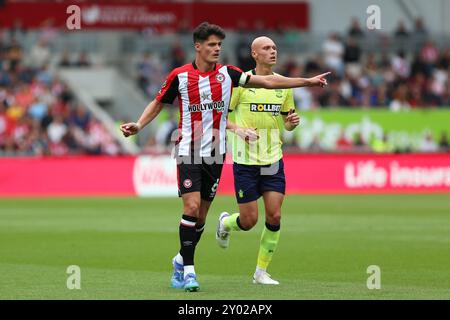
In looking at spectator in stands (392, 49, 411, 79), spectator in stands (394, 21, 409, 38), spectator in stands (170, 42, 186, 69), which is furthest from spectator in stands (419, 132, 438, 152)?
spectator in stands (170, 42, 186, 69)

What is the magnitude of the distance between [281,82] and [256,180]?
143 centimetres

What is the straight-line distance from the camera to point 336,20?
41219 millimetres

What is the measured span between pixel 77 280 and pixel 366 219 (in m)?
10.7

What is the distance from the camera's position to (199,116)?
1153 cm

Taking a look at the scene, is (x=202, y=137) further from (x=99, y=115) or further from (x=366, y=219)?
(x=99, y=115)

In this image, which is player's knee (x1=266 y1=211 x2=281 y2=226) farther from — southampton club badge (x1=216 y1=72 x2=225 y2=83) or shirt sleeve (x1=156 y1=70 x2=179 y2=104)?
shirt sleeve (x1=156 y1=70 x2=179 y2=104)

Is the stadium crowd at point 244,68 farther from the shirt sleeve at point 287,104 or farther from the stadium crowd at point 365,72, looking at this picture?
the shirt sleeve at point 287,104

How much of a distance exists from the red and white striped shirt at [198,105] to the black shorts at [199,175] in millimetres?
88

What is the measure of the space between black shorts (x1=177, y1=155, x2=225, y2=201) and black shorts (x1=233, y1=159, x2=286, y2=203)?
0.81 metres

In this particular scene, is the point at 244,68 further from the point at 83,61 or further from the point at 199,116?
the point at 199,116

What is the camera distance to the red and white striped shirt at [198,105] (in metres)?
11.5

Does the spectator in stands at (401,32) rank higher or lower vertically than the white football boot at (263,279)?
higher

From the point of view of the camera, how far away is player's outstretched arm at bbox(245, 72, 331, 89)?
36.8ft

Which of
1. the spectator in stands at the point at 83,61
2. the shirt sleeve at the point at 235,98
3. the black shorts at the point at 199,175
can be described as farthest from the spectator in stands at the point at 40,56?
the black shorts at the point at 199,175
